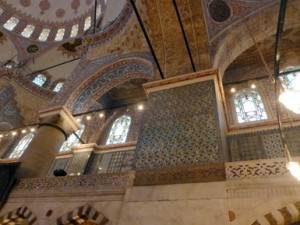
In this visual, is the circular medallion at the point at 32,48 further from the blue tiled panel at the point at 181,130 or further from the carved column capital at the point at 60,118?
the blue tiled panel at the point at 181,130

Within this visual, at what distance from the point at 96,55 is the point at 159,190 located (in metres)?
5.28

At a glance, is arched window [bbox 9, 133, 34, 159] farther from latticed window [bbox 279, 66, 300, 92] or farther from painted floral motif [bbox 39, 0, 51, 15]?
latticed window [bbox 279, 66, 300, 92]

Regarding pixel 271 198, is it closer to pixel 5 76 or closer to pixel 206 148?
pixel 206 148

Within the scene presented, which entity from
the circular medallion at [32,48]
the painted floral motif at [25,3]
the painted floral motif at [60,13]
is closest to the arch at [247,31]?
the circular medallion at [32,48]

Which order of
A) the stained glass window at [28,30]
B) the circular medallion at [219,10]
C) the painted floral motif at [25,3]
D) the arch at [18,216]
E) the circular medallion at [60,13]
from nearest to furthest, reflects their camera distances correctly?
the arch at [18,216], the circular medallion at [219,10], the stained glass window at [28,30], the painted floral motif at [25,3], the circular medallion at [60,13]

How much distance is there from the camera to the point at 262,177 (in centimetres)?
Answer: 295

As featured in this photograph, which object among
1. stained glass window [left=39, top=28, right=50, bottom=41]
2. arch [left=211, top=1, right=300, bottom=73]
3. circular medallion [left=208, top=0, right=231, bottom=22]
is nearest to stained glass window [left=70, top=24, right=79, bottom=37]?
stained glass window [left=39, top=28, right=50, bottom=41]

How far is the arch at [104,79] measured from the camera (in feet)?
21.7

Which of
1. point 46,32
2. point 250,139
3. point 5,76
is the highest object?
point 46,32

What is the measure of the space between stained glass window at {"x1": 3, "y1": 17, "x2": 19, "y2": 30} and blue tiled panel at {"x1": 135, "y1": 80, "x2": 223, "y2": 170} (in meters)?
11.1

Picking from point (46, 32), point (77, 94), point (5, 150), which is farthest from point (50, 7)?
point (77, 94)

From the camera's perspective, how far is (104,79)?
6.98 meters

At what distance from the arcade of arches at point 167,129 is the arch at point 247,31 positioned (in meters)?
0.02

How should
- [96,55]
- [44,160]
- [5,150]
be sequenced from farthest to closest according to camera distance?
[5,150] → [96,55] → [44,160]
